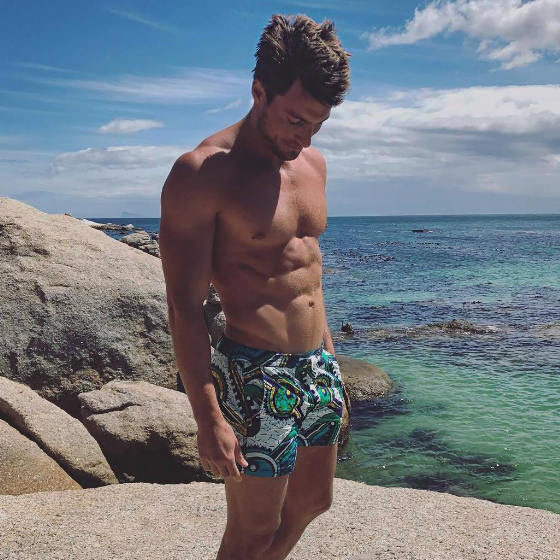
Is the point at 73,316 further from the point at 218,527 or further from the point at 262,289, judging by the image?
the point at 262,289

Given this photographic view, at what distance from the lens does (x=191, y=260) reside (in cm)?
271

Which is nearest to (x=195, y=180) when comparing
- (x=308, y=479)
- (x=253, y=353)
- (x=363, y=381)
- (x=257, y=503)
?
(x=253, y=353)

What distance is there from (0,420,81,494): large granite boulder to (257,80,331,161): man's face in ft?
12.0

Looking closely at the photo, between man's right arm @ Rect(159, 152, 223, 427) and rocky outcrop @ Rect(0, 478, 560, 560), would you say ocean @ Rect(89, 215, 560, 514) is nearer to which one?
rocky outcrop @ Rect(0, 478, 560, 560)

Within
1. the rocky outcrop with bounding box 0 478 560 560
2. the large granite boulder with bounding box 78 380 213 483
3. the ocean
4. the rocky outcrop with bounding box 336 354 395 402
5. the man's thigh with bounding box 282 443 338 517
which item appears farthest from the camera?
the rocky outcrop with bounding box 336 354 395 402

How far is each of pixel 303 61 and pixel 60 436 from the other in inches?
164

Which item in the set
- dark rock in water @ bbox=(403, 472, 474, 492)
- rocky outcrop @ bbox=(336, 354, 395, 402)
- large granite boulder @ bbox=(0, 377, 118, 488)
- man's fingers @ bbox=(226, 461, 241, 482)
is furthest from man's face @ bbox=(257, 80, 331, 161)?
rocky outcrop @ bbox=(336, 354, 395, 402)

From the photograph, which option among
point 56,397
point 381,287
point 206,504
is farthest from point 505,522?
point 381,287

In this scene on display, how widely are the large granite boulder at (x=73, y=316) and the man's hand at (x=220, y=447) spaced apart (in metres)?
4.91

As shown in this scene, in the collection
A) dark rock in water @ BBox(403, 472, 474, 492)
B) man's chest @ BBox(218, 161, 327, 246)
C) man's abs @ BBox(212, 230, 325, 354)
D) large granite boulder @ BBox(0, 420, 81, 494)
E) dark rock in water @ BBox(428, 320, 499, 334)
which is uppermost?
man's chest @ BBox(218, 161, 327, 246)

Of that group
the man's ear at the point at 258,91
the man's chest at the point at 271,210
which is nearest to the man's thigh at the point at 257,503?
the man's chest at the point at 271,210

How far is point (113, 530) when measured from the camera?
4734 mm

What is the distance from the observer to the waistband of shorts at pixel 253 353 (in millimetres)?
2883

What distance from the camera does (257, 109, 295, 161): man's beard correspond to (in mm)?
2877
